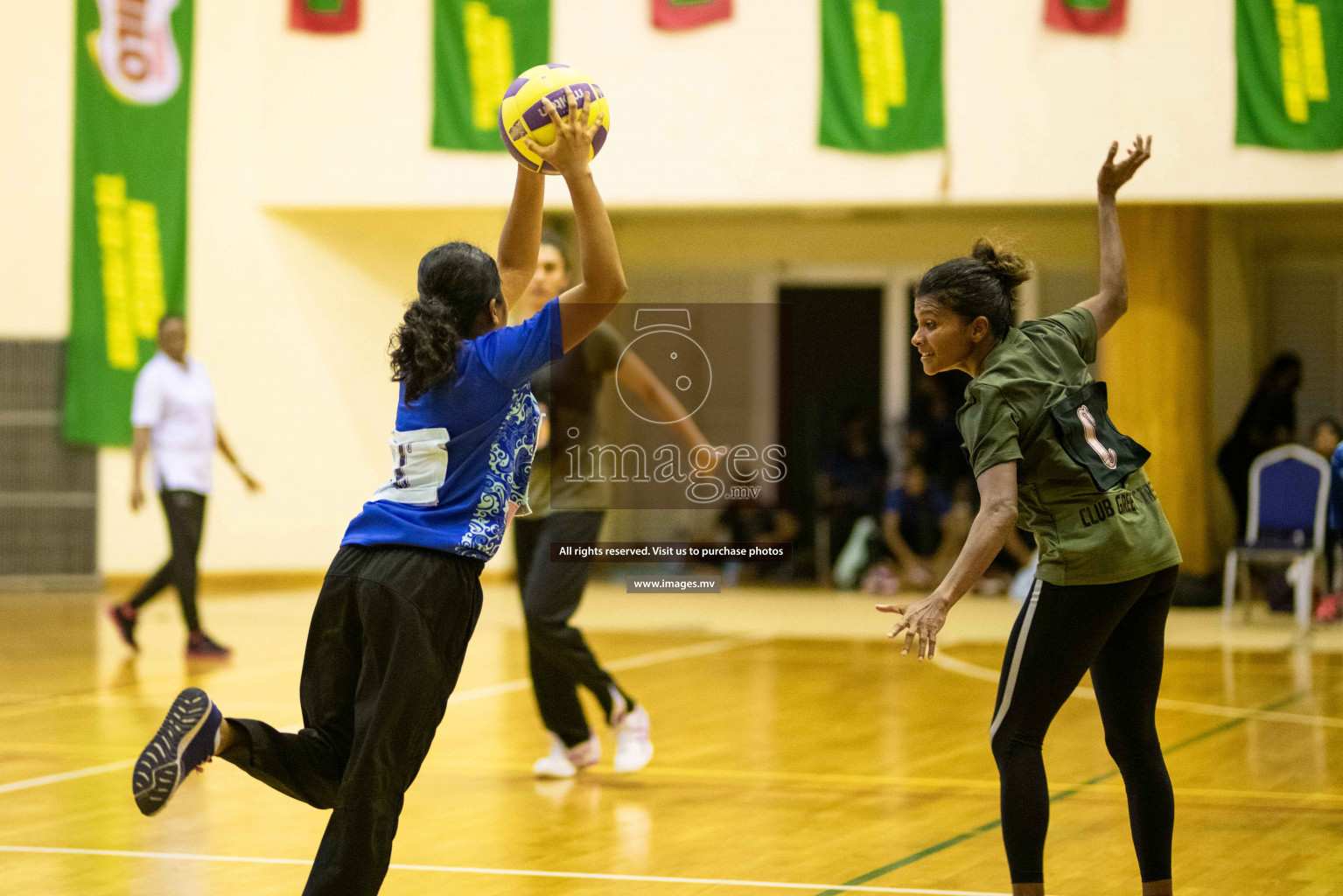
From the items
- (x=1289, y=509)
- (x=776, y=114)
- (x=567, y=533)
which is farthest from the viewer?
(x=776, y=114)

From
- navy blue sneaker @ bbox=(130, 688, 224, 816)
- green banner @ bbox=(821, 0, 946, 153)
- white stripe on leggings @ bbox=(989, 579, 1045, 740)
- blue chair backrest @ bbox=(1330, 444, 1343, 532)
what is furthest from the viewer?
green banner @ bbox=(821, 0, 946, 153)

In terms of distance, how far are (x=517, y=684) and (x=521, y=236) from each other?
17.6 ft

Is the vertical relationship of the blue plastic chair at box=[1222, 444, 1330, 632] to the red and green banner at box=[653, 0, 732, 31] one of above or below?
below

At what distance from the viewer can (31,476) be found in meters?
14.3

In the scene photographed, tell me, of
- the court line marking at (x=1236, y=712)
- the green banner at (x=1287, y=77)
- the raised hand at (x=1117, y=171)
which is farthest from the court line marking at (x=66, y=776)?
the green banner at (x=1287, y=77)

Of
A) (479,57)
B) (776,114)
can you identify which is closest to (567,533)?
(776,114)

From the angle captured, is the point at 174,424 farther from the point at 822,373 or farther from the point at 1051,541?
the point at 822,373

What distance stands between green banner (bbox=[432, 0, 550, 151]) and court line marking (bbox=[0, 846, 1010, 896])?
31.8 feet

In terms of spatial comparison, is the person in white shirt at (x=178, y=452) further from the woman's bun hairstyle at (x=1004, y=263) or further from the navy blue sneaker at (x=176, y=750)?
the woman's bun hairstyle at (x=1004, y=263)

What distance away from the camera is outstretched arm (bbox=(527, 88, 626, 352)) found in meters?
3.35

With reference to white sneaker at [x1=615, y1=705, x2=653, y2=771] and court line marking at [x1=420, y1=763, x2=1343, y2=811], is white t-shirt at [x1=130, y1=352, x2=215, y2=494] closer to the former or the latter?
court line marking at [x1=420, y1=763, x2=1343, y2=811]

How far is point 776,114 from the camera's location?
13.3 meters

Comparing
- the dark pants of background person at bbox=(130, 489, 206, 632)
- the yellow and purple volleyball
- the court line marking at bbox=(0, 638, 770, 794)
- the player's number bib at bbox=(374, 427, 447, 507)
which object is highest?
the yellow and purple volleyball

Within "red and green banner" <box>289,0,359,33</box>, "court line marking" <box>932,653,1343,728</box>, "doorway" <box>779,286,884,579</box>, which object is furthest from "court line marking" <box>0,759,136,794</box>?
"doorway" <box>779,286,884,579</box>
